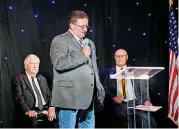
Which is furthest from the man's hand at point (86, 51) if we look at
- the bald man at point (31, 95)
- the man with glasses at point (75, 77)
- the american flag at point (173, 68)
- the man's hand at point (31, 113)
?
the american flag at point (173, 68)

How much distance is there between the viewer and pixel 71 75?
430 centimetres

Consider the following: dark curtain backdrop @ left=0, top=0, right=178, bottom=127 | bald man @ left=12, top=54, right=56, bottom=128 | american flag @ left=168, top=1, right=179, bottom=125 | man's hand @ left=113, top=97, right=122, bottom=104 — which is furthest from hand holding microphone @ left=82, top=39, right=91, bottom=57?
american flag @ left=168, top=1, right=179, bottom=125

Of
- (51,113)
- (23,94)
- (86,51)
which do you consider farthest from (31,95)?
(86,51)

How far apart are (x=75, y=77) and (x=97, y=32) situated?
2.59ft

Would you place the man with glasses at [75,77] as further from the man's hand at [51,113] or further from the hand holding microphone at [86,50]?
the man's hand at [51,113]

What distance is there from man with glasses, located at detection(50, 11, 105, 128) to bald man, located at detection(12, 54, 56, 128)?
211mm

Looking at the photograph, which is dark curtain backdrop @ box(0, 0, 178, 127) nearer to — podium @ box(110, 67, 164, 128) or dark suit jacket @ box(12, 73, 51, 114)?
dark suit jacket @ box(12, 73, 51, 114)

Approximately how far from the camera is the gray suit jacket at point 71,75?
418cm

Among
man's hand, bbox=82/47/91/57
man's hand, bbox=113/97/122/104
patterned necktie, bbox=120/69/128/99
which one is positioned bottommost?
man's hand, bbox=113/97/122/104

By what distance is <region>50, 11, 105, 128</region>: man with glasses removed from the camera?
13.7 feet

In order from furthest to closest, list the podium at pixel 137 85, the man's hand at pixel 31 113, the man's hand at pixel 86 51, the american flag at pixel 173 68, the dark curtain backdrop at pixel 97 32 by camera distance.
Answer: the american flag at pixel 173 68 < the dark curtain backdrop at pixel 97 32 < the man's hand at pixel 31 113 < the man's hand at pixel 86 51 < the podium at pixel 137 85

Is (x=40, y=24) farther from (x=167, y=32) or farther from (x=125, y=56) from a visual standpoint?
(x=167, y=32)

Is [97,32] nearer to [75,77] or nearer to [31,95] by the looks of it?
[75,77]

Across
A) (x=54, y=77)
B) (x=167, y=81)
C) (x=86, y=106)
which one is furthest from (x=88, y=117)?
(x=167, y=81)
